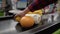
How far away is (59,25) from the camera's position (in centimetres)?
77

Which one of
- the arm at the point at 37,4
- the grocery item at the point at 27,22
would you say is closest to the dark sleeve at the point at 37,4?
the arm at the point at 37,4

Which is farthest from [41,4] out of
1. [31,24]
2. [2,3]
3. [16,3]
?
[2,3]

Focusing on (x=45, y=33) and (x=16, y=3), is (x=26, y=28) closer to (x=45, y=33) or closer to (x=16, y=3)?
(x=45, y=33)

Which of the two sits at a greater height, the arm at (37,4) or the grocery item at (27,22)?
the arm at (37,4)

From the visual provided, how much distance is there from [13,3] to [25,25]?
1.03 m

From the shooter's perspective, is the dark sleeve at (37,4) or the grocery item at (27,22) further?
the dark sleeve at (37,4)

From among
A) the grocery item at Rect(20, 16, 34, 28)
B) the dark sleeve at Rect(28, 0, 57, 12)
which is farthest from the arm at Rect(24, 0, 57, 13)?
the grocery item at Rect(20, 16, 34, 28)

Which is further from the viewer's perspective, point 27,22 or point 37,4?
point 37,4

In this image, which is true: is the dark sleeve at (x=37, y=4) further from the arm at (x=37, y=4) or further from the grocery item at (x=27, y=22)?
the grocery item at (x=27, y=22)

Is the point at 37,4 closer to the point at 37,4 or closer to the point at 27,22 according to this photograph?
the point at 37,4

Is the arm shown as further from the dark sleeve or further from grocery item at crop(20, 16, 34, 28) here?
grocery item at crop(20, 16, 34, 28)

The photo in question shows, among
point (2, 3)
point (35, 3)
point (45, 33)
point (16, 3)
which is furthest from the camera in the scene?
point (2, 3)

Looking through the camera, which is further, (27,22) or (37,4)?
(37,4)

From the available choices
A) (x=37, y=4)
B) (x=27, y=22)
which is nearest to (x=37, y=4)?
(x=37, y=4)
